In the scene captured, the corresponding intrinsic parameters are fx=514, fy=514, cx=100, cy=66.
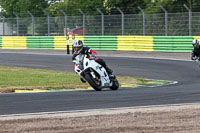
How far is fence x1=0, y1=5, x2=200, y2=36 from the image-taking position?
29.0 m

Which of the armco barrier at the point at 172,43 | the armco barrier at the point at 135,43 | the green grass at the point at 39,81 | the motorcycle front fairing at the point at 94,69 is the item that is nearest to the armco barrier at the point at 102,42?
the armco barrier at the point at 135,43

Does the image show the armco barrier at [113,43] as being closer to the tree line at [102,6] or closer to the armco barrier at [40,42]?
the armco barrier at [40,42]

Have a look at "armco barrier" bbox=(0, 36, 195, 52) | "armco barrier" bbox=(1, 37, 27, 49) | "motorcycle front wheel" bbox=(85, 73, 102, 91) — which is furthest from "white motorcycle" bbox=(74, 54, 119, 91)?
"armco barrier" bbox=(1, 37, 27, 49)

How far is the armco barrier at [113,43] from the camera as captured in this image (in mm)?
29323

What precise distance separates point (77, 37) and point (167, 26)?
740cm

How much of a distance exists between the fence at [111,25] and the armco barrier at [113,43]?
0.32 metres

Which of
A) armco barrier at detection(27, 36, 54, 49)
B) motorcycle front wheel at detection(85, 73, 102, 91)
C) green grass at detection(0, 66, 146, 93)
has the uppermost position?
armco barrier at detection(27, 36, 54, 49)

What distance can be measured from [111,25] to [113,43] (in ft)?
3.79

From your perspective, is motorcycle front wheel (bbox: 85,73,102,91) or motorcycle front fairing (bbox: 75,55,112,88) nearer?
motorcycle front wheel (bbox: 85,73,102,91)

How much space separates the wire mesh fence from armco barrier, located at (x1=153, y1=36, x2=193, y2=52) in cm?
32

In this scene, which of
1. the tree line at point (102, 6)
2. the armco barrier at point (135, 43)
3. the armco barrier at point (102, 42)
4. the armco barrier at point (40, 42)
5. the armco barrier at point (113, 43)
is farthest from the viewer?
the armco barrier at point (40, 42)

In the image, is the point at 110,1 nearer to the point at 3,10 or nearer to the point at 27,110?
the point at 3,10

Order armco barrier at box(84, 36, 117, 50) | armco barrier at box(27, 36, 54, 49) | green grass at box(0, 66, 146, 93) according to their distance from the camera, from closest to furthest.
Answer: green grass at box(0, 66, 146, 93), armco barrier at box(84, 36, 117, 50), armco barrier at box(27, 36, 54, 49)

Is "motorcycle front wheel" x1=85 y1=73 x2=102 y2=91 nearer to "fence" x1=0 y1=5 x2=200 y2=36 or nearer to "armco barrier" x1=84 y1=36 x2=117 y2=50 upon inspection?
"fence" x1=0 y1=5 x2=200 y2=36
